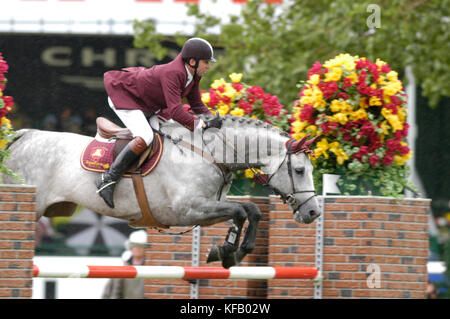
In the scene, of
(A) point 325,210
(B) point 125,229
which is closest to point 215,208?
(A) point 325,210

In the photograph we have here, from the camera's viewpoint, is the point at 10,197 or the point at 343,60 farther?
the point at 343,60

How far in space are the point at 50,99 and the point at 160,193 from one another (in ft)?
25.5

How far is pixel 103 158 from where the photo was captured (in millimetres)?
6270

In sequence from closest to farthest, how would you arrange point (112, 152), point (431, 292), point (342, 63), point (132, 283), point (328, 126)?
point (112, 152), point (328, 126), point (342, 63), point (132, 283), point (431, 292)

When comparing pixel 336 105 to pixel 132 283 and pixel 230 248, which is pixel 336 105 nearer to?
pixel 230 248

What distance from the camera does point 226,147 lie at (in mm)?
6262

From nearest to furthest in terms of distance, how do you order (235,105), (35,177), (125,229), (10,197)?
(10,197)
(35,177)
(235,105)
(125,229)

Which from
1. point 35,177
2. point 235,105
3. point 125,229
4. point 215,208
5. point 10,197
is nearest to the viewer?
point 10,197

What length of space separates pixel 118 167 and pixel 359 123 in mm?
2179

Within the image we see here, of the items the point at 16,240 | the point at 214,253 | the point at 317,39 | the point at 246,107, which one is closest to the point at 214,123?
the point at 214,253

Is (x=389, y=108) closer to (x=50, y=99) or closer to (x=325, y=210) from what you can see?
(x=325, y=210)

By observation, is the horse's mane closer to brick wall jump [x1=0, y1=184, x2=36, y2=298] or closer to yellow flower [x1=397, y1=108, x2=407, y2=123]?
yellow flower [x1=397, y1=108, x2=407, y2=123]

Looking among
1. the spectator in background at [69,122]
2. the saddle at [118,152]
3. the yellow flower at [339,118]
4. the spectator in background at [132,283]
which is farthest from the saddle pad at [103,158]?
the spectator in background at [69,122]

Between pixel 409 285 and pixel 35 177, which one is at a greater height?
pixel 35 177
